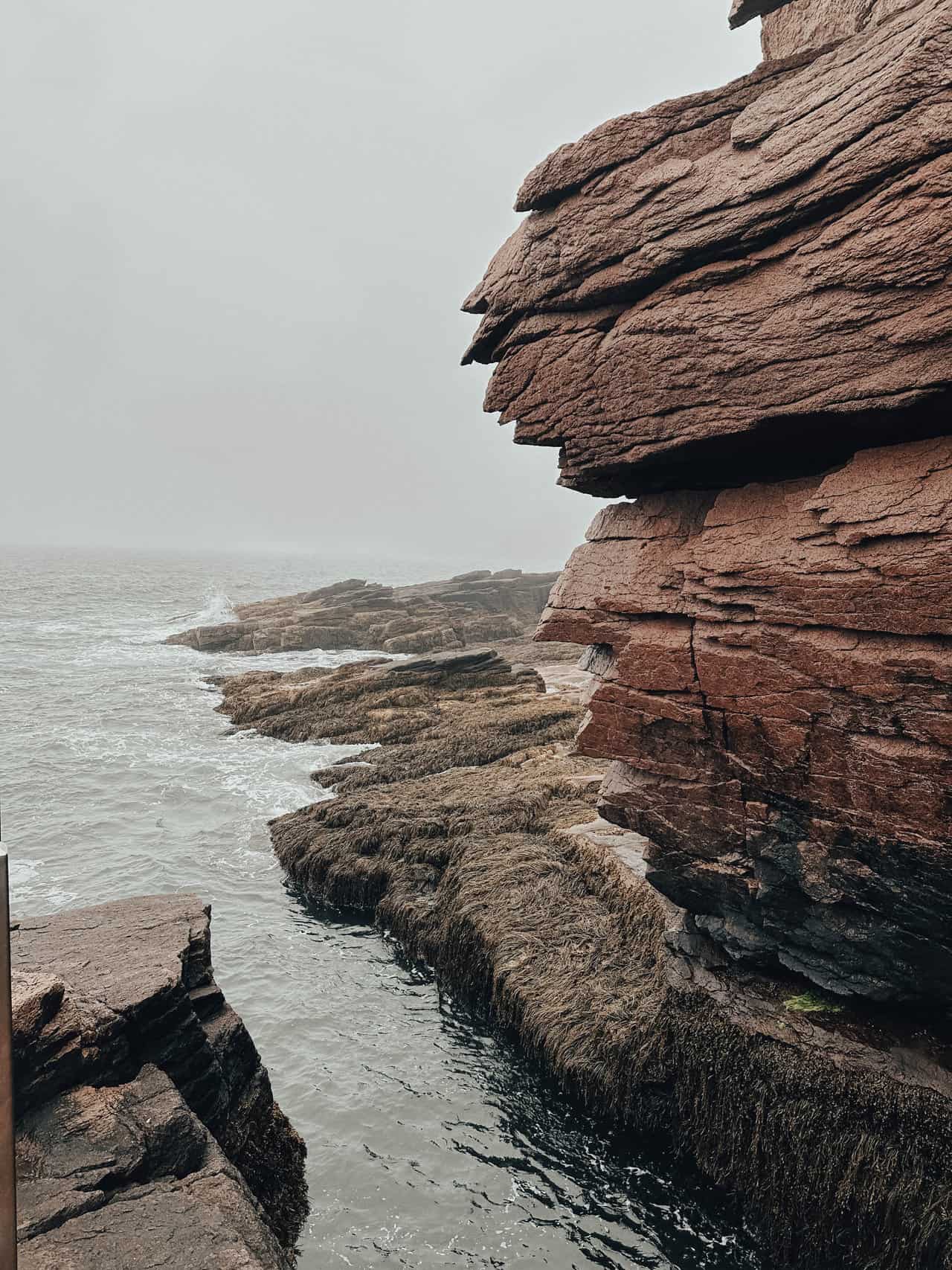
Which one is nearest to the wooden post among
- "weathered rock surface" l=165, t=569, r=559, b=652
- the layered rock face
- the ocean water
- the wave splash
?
the ocean water

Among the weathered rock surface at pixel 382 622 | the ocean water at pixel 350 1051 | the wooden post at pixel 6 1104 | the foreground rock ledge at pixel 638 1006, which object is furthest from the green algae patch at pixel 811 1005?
the weathered rock surface at pixel 382 622

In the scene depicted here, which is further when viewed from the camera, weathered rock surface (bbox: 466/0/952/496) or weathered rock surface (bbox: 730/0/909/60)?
weathered rock surface (bbox: 730/0/909/60)

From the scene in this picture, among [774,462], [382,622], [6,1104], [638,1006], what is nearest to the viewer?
[6,1104]

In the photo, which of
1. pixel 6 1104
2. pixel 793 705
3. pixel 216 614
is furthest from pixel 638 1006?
pixel 216 614

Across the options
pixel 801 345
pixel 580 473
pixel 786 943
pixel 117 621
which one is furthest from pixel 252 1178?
pixel 117 621

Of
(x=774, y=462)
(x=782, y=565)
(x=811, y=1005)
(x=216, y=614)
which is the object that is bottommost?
(x=811, y=1005)

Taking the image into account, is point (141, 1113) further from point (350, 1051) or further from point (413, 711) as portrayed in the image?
point (413, 711)

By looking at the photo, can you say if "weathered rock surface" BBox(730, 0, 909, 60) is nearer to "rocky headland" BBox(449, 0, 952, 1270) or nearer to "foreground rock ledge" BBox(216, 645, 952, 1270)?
"rocky headland" BBox(449, 0, 952, 1270)

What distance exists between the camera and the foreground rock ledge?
28.2 ft

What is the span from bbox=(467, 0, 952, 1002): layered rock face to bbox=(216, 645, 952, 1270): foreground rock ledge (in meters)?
0.78

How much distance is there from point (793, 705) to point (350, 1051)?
862cm

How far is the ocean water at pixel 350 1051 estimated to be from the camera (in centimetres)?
910

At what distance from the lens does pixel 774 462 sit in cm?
935

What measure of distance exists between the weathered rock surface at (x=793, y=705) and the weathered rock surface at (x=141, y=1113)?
565 cm
